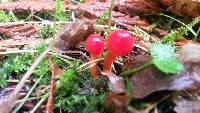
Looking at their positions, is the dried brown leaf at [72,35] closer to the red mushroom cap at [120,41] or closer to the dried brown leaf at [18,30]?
the dried brown leaf at [18,30]

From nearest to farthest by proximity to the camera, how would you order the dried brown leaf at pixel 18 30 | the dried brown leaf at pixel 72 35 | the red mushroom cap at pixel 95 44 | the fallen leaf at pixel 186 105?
1. the fallen leaf at pixel 186 105
2. the red mushroom cap at pixel 95 44
3. the dried brown leaf at pixel 72 35
4. the dried brown leaf at pixel 18 30

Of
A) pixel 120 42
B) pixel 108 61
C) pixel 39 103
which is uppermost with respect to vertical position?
pixel 120 42

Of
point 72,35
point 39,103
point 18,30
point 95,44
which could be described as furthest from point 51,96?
point 18,30

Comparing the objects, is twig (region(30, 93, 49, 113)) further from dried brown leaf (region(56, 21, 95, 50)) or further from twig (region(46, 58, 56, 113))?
dried brown leaf (region(56, 21, 95, 50))

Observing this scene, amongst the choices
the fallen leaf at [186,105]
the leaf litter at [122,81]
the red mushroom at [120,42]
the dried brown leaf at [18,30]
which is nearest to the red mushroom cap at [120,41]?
the red mushroom at [120,42]

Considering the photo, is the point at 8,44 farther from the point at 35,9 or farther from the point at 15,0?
the point at 15,0

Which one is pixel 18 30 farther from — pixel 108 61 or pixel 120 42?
pixel 120 42
